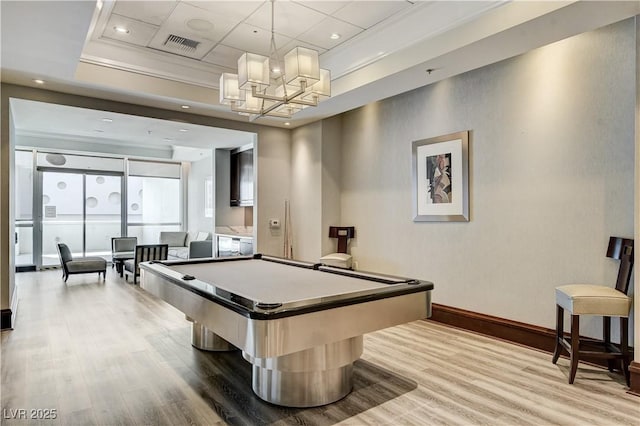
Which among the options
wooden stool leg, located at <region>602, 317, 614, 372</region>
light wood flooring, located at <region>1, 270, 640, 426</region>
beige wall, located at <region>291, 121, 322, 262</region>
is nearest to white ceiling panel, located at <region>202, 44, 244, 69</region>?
beige wall, located at <region>291, 121, 322, 262</region>

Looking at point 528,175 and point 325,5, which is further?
point 528,175

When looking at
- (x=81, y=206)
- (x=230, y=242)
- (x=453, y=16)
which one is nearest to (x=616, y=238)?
A: (x=453, y=16)

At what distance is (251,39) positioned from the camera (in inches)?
167

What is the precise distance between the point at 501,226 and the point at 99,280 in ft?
24.1

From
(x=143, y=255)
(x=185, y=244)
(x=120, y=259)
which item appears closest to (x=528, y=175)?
(x=143, y=255)

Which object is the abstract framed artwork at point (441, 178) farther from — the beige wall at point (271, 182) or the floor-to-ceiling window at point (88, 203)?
the floor-to-ceiling window at point (88, 203)

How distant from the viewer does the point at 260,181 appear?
629 centimetres

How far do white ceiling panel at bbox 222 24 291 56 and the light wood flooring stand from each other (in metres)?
3.29

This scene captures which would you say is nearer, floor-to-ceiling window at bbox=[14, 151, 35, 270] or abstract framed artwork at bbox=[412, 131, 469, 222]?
abstract framed artwork at bbox=[412, 131, 469, 222]

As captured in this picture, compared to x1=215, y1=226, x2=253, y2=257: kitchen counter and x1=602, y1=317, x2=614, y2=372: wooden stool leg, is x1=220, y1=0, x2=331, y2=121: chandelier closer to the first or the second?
x1=602, y1=317, x2=614, y2=372: wooden stool leg

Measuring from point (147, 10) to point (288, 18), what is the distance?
1.35 meters

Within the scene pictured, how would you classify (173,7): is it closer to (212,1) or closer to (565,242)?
(212,1)

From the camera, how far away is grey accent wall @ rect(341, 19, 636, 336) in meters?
3.26

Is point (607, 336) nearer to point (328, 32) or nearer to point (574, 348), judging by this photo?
point (574, 348)
